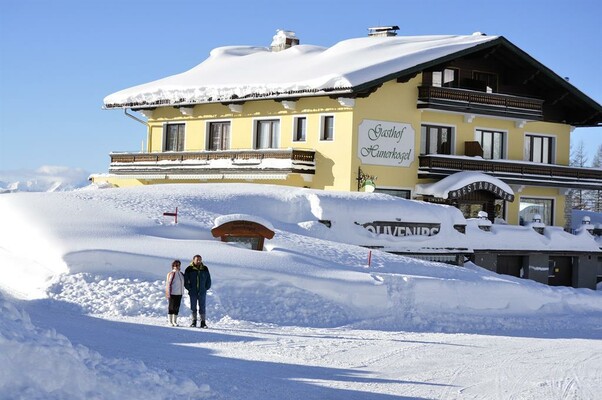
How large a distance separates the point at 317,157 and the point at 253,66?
916 centimetres

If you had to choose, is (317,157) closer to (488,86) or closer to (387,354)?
(488,86)

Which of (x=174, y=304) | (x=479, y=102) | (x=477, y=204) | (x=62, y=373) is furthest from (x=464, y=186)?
(x=62, y=373)

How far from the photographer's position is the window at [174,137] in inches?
1817

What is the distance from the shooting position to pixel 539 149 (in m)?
46.1

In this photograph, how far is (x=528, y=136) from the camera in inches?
1795

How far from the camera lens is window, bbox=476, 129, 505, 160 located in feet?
143

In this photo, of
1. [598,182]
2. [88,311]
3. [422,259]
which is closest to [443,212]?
[422,259]

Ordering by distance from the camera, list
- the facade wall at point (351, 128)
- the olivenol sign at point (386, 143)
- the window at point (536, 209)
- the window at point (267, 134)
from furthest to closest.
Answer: the window at point (536, 209), the window at point (267, 134), the olivenol sign at point (386, 143), the facade wall at point (351, 128)

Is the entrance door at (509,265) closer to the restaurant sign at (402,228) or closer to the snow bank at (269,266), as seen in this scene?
the snow bank at (269,266)

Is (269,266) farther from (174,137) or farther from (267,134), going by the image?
(174,137)

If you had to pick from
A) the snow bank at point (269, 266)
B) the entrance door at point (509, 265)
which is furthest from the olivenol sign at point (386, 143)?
the entrance door at point (509, 265)

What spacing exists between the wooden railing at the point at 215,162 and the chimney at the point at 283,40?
10.6 m

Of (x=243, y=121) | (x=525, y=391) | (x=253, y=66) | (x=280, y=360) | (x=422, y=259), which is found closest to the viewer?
(x=525, y=391)

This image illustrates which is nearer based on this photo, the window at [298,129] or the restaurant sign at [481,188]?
the restaurant sign at [481,188]
